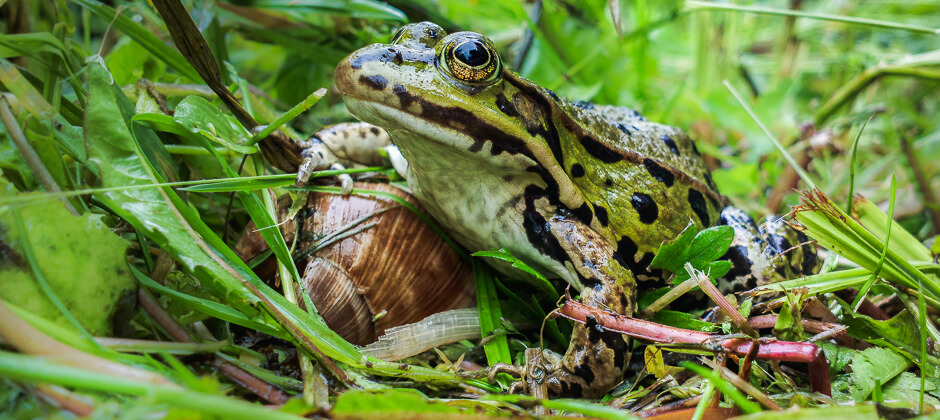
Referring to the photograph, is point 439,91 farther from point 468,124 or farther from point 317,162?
point 317,162

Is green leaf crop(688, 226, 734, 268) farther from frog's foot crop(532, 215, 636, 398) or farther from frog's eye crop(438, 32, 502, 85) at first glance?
frog's eye crop(438, 32, 502, 85)

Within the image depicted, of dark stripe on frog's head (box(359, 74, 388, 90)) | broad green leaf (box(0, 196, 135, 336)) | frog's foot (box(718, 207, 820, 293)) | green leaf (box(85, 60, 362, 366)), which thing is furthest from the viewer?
frog's foot (box(718, 207, 820, 293))

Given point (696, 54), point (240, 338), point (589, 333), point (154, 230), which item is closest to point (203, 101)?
point (154, 230)

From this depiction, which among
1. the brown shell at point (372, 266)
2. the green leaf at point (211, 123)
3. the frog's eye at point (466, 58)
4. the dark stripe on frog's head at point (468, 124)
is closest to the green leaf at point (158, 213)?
the green leaf at point (211, 123)

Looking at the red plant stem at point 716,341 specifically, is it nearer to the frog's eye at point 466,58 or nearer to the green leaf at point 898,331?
the green leaf at point 898,331

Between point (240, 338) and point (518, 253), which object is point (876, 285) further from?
point (240, 338)

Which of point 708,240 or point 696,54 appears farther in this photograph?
point 696,54

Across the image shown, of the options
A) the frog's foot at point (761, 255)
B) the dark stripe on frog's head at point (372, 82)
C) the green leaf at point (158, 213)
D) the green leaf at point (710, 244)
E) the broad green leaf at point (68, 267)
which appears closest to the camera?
the broad green leaf at point (68, 267)

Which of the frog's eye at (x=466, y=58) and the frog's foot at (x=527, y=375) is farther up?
the frog's eye at (x=466, y=58)

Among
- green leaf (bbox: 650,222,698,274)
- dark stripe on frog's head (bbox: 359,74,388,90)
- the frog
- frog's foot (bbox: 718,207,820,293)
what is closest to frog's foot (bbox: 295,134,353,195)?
the frog
